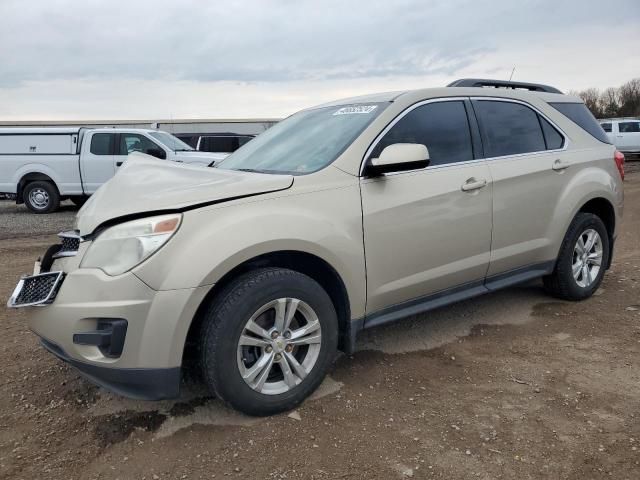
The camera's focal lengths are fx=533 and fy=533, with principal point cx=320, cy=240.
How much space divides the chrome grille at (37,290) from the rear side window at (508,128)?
286 centimetres

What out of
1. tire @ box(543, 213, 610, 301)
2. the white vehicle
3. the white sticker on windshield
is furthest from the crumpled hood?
the white vehicle

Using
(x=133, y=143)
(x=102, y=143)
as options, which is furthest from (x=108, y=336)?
(x=102, y=143)

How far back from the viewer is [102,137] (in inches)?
485

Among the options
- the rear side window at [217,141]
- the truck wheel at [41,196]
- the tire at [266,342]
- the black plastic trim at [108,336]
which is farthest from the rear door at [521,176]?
the rear side window at [217,141]

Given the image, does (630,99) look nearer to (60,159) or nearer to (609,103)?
(609,103)

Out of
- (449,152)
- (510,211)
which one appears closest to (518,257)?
(510,211)

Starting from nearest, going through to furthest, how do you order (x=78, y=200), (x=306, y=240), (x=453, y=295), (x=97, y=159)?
(x=306, y=240), (x=453, y=295), (x=97, y=159), (x=78, y=200)

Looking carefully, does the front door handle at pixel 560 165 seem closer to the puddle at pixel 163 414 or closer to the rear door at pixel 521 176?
the rear door at pixel 521 176

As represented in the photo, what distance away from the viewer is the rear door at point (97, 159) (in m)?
12.1

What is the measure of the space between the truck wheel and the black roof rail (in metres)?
10.8

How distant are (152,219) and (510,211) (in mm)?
2482

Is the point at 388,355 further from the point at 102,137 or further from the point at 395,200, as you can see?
the point at 102,137

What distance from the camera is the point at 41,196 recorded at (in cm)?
1230

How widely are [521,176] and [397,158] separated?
1317 millimetres
